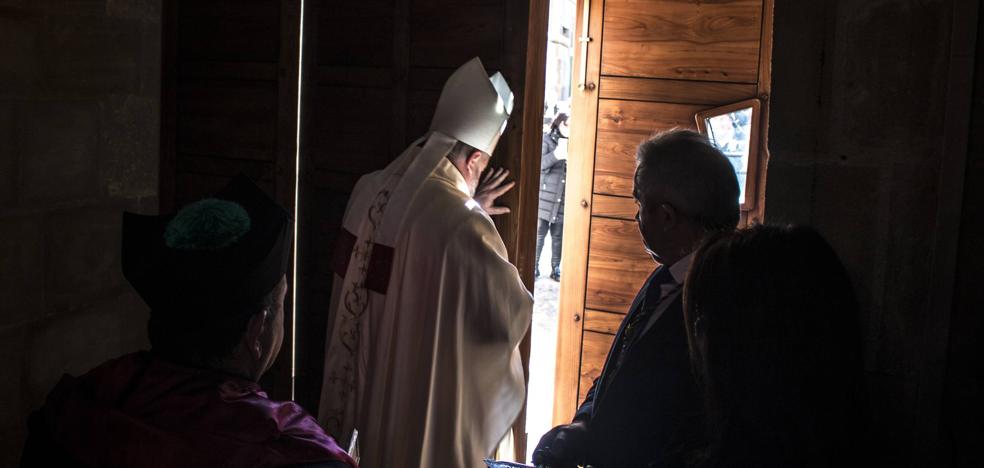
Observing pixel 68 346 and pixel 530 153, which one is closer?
pixel 68 346

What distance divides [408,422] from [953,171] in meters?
2.00

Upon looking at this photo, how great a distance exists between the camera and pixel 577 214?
4.67 meters

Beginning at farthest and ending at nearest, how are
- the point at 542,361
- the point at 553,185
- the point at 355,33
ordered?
the point at 553,185 < the point at 542,361 < the point at 355,33

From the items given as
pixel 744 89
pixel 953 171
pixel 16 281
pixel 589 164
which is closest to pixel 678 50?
pixel 744 89

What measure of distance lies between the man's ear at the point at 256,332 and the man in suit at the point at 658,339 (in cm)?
75

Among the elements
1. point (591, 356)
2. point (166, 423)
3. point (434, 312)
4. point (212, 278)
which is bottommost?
point (591, 356)

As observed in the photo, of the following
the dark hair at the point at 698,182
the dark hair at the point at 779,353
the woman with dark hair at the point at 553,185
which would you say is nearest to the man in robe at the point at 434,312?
the dark hair at the point at 698,182

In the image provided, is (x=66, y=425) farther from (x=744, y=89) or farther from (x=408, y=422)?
(x=744, y=89)

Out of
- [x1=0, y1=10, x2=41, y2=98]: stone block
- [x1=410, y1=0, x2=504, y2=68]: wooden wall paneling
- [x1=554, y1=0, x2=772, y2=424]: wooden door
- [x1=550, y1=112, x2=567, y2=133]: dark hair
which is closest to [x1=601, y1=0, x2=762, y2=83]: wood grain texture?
[x1=554, y1=0, x2=772, y2=424]: wooden door

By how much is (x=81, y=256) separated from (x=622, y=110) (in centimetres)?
289

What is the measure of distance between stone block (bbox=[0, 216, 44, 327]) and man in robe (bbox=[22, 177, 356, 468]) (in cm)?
80

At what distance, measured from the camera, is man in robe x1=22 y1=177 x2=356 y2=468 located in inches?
53.1

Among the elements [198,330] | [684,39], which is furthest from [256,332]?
[684,39]

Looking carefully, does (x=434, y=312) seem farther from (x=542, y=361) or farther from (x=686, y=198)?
(x=542, y=361)
